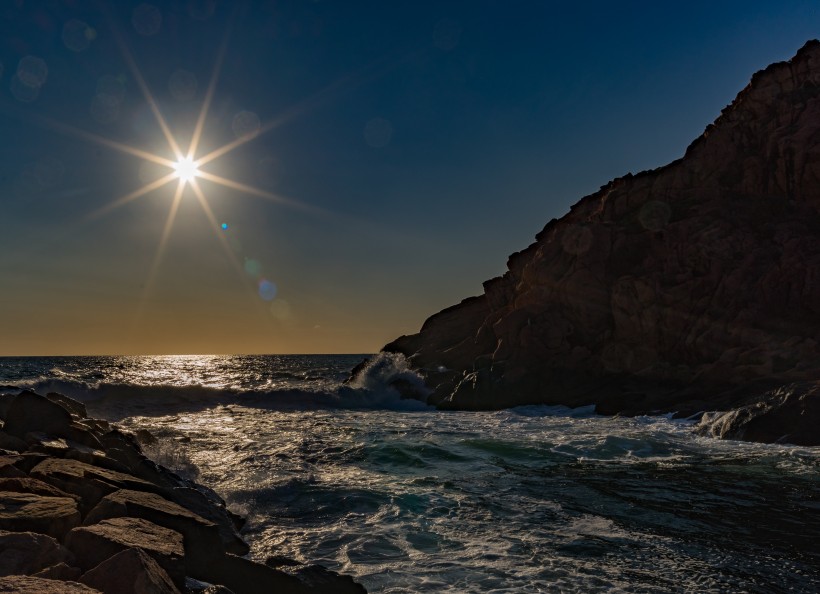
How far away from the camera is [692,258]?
109ft

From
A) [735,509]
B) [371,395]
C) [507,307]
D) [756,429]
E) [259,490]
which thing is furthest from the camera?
[507,307]

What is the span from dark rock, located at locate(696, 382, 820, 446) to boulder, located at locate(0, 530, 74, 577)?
68.6 ft

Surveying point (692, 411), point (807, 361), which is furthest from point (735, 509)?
point (807, 361)

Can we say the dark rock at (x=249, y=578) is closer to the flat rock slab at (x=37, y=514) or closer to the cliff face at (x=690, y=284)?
the flat rock slab at (x=37, y=514)

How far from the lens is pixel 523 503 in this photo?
39.1 feet

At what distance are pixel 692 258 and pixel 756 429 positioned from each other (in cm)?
1600

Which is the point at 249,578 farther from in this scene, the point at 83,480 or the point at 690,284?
the point at 690,284

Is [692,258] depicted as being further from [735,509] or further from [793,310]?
[735,509]

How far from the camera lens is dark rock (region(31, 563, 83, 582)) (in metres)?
5.05

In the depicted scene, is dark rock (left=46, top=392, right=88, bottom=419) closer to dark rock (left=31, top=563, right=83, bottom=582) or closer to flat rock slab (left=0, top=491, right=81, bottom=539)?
flat rock slab (left=0, top=491, right=81, bottom=539)

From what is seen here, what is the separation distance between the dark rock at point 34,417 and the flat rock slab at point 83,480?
288cm

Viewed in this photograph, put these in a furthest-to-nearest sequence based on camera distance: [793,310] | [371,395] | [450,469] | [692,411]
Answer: [371,395] < [793,310] < [692,411] < [450,469]

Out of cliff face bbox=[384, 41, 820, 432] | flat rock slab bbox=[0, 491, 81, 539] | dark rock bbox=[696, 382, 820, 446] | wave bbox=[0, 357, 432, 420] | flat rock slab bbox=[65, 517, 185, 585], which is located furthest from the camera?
wave bbox=[0, 357, 432, 420]

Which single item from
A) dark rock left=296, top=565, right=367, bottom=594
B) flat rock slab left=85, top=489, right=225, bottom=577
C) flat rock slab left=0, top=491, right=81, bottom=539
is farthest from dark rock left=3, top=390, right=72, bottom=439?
dark rock left=296, top=565, right=367, bottom=594
